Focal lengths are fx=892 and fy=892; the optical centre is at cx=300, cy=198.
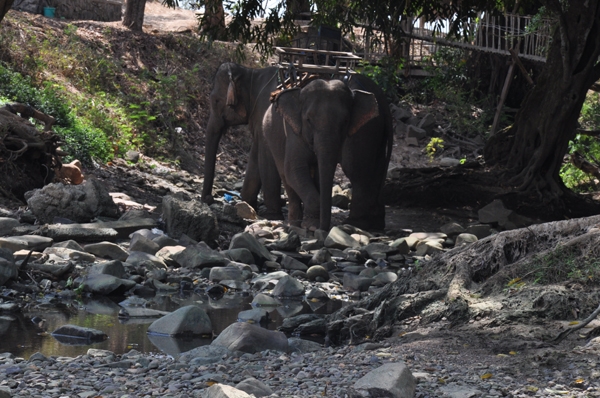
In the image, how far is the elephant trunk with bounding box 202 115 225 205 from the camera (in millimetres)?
12742

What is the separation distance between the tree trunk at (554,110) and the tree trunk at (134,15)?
9421 millimetres

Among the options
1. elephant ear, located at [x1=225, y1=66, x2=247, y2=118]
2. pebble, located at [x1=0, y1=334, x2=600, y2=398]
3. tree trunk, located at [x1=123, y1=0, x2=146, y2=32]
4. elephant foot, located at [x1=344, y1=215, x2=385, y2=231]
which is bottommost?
elephant foot, located at [x1=344, y1=215, x2=385, y2=231]

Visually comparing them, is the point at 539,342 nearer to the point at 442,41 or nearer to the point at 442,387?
the point at 442,387

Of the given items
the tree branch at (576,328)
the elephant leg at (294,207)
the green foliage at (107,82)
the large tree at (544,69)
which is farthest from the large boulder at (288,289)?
the green foliage at (107,82)

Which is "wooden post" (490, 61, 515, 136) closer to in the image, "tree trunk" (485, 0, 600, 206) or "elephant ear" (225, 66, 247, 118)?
"tree trunk" (485, 0, 600, 206)

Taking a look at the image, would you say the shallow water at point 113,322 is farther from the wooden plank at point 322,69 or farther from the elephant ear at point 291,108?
the wooden plank at point 322,69

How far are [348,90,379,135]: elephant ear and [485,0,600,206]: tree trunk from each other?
327 centimetres

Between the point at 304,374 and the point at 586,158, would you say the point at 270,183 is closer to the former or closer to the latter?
the point at 586,158

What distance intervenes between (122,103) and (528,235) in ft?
40.9

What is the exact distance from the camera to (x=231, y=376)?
4438mm

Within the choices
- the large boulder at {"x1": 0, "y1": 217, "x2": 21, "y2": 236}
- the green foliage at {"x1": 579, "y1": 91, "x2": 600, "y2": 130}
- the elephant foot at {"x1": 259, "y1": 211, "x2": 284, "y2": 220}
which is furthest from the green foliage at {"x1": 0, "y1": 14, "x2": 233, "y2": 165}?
the green foliage at {"x1": 579, "y1": 91, "x2": 600, "y2": 130}

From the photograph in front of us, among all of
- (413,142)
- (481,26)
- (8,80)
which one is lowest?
(413,142)

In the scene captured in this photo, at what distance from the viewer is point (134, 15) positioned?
1994 cm

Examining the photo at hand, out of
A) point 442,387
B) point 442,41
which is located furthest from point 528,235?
point 442,41
